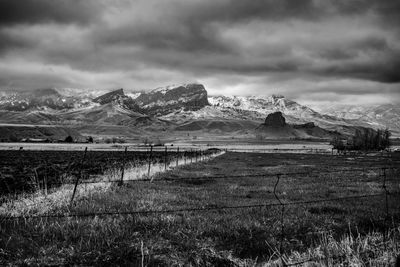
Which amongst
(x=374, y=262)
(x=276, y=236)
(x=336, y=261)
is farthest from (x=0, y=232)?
(x=374, y=262)

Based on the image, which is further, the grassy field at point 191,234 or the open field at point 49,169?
the open field at point 49,169

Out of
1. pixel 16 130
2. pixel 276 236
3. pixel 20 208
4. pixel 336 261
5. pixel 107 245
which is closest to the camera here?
pixel 336 261

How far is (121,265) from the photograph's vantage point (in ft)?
27.5

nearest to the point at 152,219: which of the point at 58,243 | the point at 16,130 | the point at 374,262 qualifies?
the point at 58,243

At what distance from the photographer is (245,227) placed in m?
11.6

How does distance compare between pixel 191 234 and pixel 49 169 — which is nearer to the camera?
pixel 191 234

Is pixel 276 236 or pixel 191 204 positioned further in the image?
pixel 191 204

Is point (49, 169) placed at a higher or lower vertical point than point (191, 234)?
lower

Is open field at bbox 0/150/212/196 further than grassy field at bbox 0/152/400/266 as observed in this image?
Yes

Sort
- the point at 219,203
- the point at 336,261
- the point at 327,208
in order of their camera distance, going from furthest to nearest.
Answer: the point at 219,203
the point at 327,208
the point at 336,261

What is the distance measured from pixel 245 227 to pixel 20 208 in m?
7.60

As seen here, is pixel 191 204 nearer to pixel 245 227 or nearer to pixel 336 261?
pixel 245 227

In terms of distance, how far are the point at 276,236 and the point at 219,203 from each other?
600 centimetres

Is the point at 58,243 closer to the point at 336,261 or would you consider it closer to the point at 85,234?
the point at 85,234
